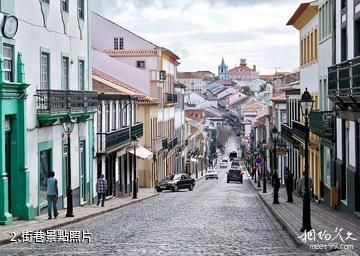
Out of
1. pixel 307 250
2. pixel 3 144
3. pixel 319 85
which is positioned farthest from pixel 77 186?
pixel 307 250

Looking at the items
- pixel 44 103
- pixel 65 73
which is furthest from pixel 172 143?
pixel 44 103

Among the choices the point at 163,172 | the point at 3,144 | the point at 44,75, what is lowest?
the point at 163,172

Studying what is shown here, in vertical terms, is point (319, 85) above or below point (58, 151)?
above

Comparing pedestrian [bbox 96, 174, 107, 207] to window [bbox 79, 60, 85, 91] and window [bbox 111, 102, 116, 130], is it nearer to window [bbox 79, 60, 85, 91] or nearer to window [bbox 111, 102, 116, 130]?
window [bbox 79, 60, 85, 91]

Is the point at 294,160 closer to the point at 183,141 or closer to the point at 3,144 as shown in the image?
the point at 3,144

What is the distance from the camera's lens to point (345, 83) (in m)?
21.0

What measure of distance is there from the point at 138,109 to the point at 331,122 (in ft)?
90.8

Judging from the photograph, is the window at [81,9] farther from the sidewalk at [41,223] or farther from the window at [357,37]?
the window at [357,37]

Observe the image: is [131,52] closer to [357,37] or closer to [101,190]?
[101,190]

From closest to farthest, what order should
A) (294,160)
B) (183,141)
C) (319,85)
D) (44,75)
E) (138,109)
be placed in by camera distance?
1. (44,75)
2. (319,85)
3. (294,160)
4. (138,109)
5. (183,141)

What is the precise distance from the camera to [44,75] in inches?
945

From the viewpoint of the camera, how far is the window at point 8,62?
19913 millimetres

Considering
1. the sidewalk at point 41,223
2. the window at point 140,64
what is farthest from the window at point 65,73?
the window at point 140,64

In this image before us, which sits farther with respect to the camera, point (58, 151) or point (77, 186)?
point (77, 186)
